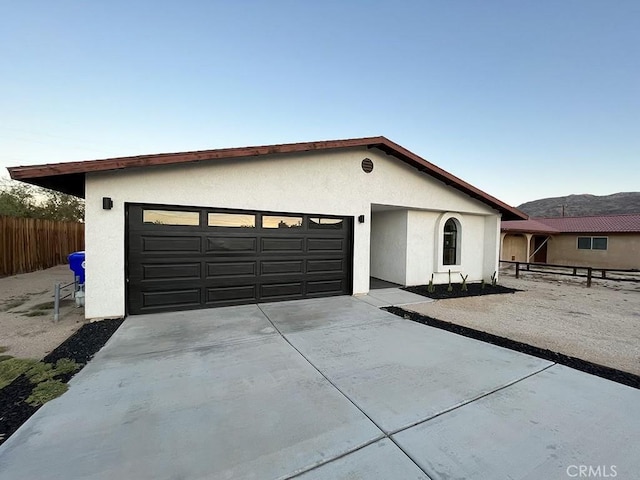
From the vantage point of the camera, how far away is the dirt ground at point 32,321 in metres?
4.18

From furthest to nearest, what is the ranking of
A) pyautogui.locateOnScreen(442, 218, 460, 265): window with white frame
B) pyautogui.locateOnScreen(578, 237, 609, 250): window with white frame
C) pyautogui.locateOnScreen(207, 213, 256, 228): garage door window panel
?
pyautogui.locateOnScreen(578, 237, 609, 250): window with white frame < pyautogui.locateOnScreen(442, 218, 460, 265): window with white frame < pyautogui.locateOnScreen(207, 213, 256, 228): garage door window panel

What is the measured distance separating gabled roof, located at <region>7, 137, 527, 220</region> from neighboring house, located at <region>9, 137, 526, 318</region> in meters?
0.02

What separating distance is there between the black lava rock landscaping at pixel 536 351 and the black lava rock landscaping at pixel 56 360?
5.72 meters

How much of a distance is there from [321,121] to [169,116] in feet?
20.9

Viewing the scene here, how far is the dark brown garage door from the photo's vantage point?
5.69m

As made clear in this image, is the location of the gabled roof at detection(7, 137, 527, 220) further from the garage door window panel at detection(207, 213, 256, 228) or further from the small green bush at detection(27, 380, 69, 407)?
the small green bush at detection(27, 380, 69, 407)

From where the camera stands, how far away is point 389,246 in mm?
10125

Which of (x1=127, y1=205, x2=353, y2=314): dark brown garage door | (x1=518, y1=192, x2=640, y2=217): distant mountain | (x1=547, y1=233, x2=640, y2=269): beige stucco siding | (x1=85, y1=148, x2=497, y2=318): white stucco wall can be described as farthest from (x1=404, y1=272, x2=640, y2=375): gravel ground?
(x1=518, y1=192, x2=640, y2=217): distant mountain

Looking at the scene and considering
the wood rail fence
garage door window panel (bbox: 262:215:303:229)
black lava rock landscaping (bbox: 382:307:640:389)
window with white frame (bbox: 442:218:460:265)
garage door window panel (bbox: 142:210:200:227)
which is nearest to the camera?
black lava rock landscaping (bbox: 382:307:640:389)

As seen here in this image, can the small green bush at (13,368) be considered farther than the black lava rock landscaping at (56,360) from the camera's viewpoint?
Yes

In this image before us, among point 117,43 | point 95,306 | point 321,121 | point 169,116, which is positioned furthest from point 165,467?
point 321,121

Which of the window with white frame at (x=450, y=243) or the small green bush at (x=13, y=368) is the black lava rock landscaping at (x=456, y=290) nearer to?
the window with white frame at (x=450, y=243)

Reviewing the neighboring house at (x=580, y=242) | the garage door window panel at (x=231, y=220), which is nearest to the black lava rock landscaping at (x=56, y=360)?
the garage door window panel at (x=231, y=220)

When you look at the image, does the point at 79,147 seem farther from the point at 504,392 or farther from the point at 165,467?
the point at 504,392
